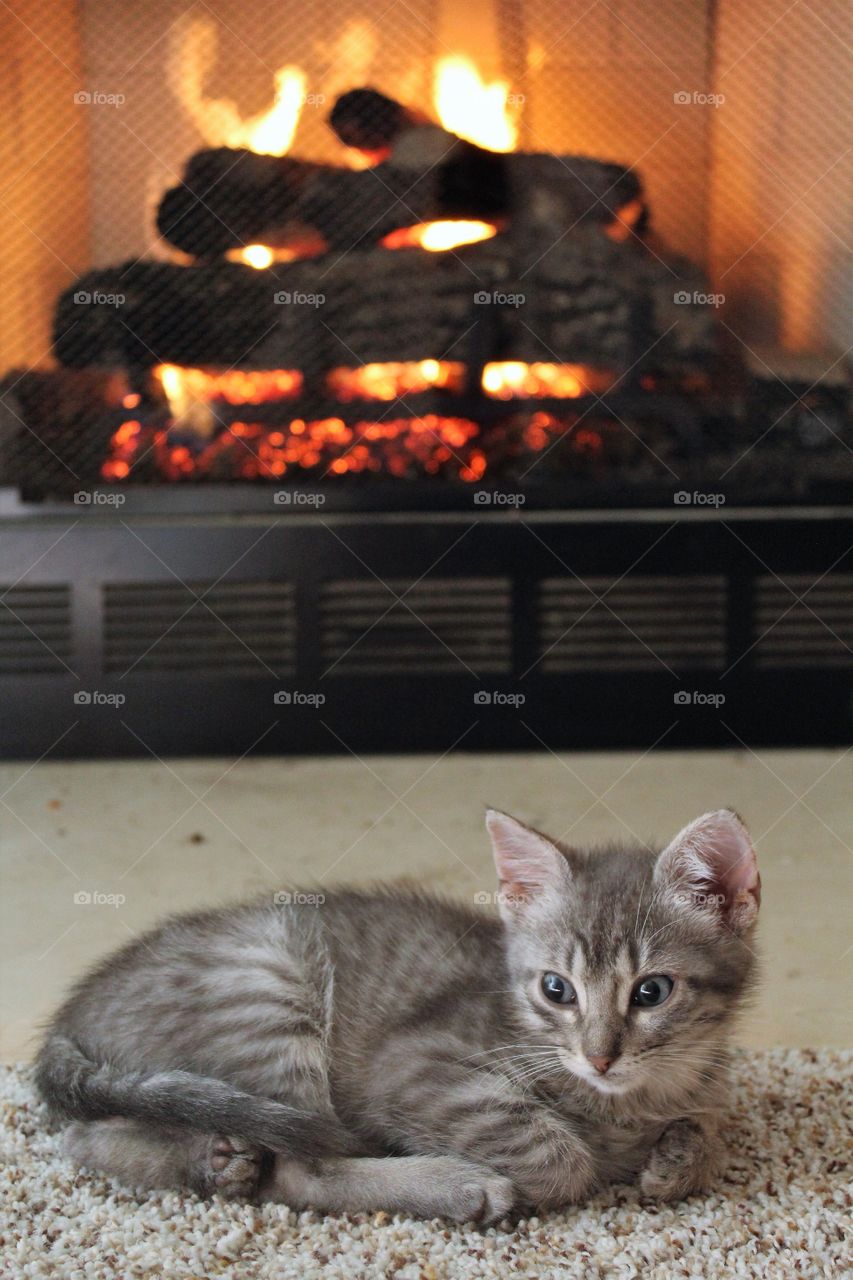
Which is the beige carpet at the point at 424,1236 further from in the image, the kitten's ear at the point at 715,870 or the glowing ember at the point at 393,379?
the glowing ember at the point at 393,379

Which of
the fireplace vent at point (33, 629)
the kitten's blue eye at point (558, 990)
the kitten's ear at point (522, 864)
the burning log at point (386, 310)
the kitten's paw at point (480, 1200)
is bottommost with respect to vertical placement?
the kitten's paw at point (480, 1200)

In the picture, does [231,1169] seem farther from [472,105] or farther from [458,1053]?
[472,105]

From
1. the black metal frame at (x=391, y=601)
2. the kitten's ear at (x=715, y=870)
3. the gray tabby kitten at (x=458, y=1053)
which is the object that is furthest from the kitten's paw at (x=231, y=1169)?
the black metal frame at (x=391, y=601)

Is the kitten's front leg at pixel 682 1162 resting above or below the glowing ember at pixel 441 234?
below

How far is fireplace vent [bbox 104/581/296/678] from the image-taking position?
12.1 feet

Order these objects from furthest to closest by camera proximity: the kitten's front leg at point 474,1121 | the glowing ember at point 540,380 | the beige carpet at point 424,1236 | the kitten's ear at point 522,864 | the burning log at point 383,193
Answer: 1. the glowing ember at point 540,380
2. the burning log at point 383,193
3. the kitten's ear at point 522,864
4. the kitten's front leg at point 474,1121
5. the beige carpet at point 424,1236

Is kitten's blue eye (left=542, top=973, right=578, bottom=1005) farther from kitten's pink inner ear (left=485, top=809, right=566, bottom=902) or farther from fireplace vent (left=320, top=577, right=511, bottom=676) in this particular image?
fireplace vent (left=320, top=577, right=511, bottom=676)

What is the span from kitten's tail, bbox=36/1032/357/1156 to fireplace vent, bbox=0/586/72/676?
203 centimetres

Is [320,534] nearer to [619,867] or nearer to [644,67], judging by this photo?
[644,67]

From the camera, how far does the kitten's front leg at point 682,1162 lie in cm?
171

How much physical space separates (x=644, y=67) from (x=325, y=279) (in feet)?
3.17

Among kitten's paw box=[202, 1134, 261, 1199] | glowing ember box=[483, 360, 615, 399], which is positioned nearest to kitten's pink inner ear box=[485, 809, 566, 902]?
kitten's paw box=[202, 1134, 261, 1199]

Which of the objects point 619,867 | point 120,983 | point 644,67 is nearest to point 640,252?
point 644,67

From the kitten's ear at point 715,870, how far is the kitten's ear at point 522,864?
14cm
